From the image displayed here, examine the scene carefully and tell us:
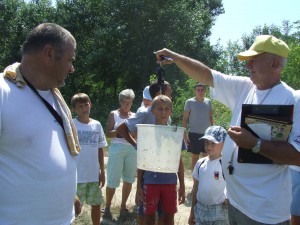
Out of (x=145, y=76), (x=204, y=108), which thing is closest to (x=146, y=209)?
(x=204, y=108)

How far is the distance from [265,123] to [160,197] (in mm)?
1696

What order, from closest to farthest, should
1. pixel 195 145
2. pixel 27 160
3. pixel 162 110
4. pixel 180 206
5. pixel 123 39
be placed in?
pixel 27 160, pixel 162 110, pixel 180 206, pixel 195 145, pixel 123 39

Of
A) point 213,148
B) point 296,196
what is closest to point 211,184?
point 213,148

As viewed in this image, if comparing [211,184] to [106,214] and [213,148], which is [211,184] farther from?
[106,214]

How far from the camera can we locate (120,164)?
5.46m

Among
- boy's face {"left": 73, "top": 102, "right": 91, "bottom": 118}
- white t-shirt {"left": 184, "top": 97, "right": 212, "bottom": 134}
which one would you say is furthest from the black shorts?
boy's face {"left": 73, "top": 102, "right": 91, "bottom": 118}

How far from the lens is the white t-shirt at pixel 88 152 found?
14.9 ft

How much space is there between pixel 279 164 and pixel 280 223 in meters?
0.41

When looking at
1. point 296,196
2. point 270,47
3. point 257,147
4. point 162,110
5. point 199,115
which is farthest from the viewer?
point 199,115

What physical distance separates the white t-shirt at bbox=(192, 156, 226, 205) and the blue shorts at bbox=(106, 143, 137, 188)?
5.56 feet

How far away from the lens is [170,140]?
3359 millimetres

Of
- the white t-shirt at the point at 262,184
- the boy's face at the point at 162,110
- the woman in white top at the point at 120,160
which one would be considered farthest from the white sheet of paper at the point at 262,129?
the woman in white top at the point at 120,160

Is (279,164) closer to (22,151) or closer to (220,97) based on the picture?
(220,97)

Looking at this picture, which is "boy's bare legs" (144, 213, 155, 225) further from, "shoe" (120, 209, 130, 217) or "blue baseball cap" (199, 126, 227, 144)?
"shoe" (120, 209, 130, 217)
